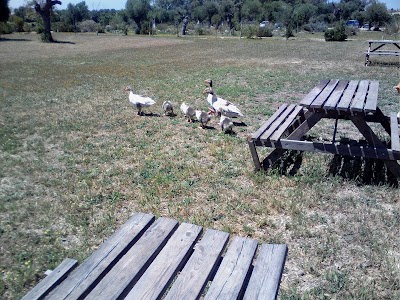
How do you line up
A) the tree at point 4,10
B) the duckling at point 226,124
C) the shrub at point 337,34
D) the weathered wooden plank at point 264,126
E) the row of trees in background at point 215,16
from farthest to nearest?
the row of trees in background at point 215,16 → the tree at point 4,10 → the shrub at point 337,34 → the duckling at point 226,124 → the weathered wooden plank at point 264,126

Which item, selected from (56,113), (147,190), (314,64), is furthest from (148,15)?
(147,190)

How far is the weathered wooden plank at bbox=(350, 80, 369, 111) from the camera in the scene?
4.45 metres

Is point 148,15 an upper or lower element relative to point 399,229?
upper

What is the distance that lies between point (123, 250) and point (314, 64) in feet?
52.3

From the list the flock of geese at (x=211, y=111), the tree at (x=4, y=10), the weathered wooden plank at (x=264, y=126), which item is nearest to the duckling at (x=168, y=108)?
the flock of geese at (x=211, y=111)

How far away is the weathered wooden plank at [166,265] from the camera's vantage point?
195cm

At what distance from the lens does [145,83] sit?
13.1 meters

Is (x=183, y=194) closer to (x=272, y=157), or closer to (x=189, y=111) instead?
(x=272, y=157)

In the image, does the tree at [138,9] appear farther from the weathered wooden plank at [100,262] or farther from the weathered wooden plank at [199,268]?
the weathered wooden plank at [199,268]

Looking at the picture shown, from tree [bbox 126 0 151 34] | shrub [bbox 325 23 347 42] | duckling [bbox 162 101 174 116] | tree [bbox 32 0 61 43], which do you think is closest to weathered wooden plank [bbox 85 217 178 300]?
duckling [bbox 162 101 174 116]

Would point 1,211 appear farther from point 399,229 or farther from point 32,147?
point 399,229

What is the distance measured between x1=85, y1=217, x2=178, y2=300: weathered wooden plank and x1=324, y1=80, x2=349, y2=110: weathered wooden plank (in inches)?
115

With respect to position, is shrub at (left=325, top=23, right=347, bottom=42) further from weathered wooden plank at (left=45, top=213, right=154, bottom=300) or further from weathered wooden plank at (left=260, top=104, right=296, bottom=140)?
weathered wooden plank at (left=45, top=213, right=154, bottom=300)

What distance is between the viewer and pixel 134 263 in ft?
7.10
